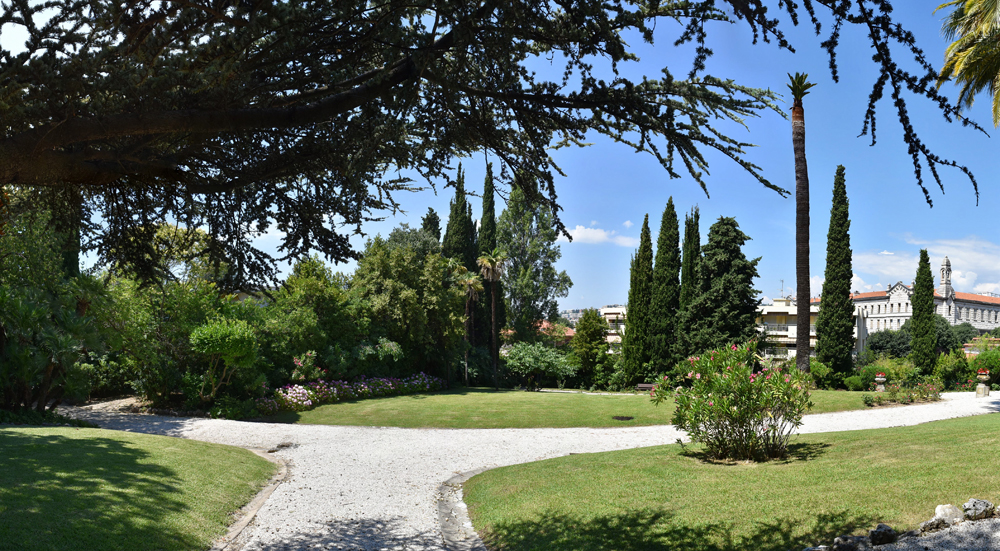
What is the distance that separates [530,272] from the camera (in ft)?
124

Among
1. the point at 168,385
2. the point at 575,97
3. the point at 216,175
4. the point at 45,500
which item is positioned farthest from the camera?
the point at 168,385

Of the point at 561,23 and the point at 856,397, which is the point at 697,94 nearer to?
the point at 561,23

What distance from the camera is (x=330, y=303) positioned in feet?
70.0

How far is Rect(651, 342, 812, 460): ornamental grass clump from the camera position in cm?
812

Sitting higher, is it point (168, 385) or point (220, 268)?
point (220, 268)

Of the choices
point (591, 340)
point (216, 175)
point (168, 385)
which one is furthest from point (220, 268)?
point (591, 340)

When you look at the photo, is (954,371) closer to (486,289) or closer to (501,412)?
(501,412)

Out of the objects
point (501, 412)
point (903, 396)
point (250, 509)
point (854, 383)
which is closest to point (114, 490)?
point (250, 509)

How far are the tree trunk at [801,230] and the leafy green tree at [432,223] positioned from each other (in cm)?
2218

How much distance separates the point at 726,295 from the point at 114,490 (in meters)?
22.4

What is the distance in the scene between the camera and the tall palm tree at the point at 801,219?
606 inches

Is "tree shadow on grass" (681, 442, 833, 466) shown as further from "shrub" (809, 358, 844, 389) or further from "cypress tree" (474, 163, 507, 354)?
"cypress tree" (474, 163, 507, 354)

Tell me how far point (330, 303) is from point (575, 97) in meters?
19.3

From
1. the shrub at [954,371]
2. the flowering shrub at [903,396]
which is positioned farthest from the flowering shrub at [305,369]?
the shrub at [954,371]
